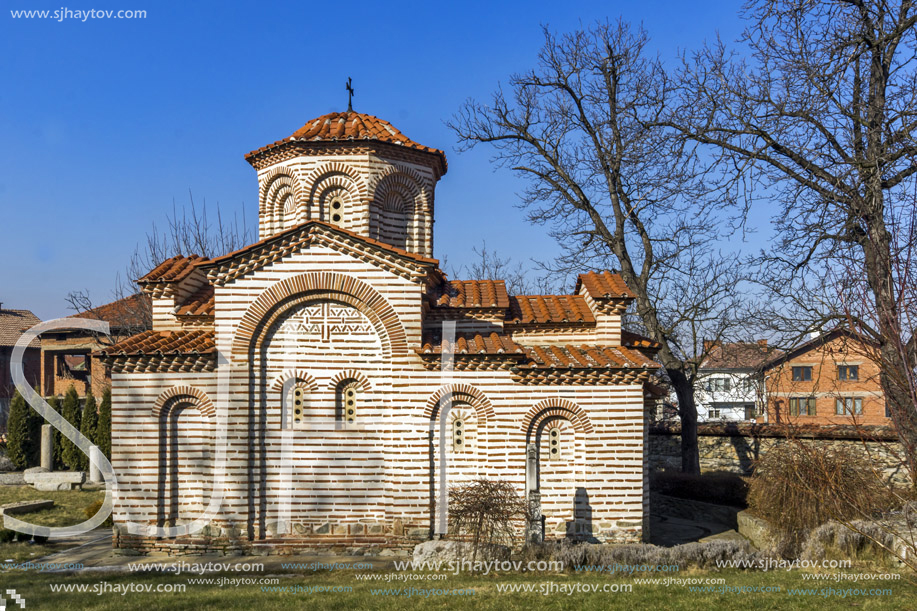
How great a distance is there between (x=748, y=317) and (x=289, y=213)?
9.90 meters

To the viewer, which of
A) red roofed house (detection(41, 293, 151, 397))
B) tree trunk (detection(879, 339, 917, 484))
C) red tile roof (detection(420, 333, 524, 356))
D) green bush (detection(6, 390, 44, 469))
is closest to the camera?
tree trunk (detection(879, 339, 917, 484))

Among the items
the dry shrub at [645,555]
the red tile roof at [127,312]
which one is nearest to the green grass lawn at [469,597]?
the dry shrub at [645,555]

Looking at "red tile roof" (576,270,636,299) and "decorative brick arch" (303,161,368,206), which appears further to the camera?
"decorative brick arch" (303,161,368,206)

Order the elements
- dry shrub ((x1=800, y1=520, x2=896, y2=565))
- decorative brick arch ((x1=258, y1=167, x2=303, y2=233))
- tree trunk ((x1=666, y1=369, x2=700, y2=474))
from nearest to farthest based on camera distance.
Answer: dry shrub ((x1=800, y1=520, x2=896, y2=565))
decorative brick arch ((x1=258, y1=167, x2=303, y2=233))
tree trunk ((x1=666, y1=369, x2=700, y2=474))

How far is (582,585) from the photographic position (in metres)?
8.38

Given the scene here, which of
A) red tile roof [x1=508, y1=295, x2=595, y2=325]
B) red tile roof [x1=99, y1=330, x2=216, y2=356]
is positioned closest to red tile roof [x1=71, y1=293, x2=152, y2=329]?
red tile roof [x1=99, y1=330, x2=216, y2=356]

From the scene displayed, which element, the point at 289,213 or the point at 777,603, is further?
the point at 289,213

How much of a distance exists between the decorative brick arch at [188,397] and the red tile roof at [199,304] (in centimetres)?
155

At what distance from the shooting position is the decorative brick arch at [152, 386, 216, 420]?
11188 mm

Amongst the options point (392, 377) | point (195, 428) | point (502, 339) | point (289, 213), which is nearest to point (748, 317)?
point (502, 339)

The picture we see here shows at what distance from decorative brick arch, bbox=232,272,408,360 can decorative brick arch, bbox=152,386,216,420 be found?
3.36ft

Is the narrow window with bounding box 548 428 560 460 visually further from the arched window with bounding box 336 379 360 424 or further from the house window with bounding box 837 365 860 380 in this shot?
the house window with bounding box 837 365 860 380

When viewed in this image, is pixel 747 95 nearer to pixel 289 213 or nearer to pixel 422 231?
pixel 422 231

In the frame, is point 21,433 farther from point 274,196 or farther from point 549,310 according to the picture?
point 549,310
